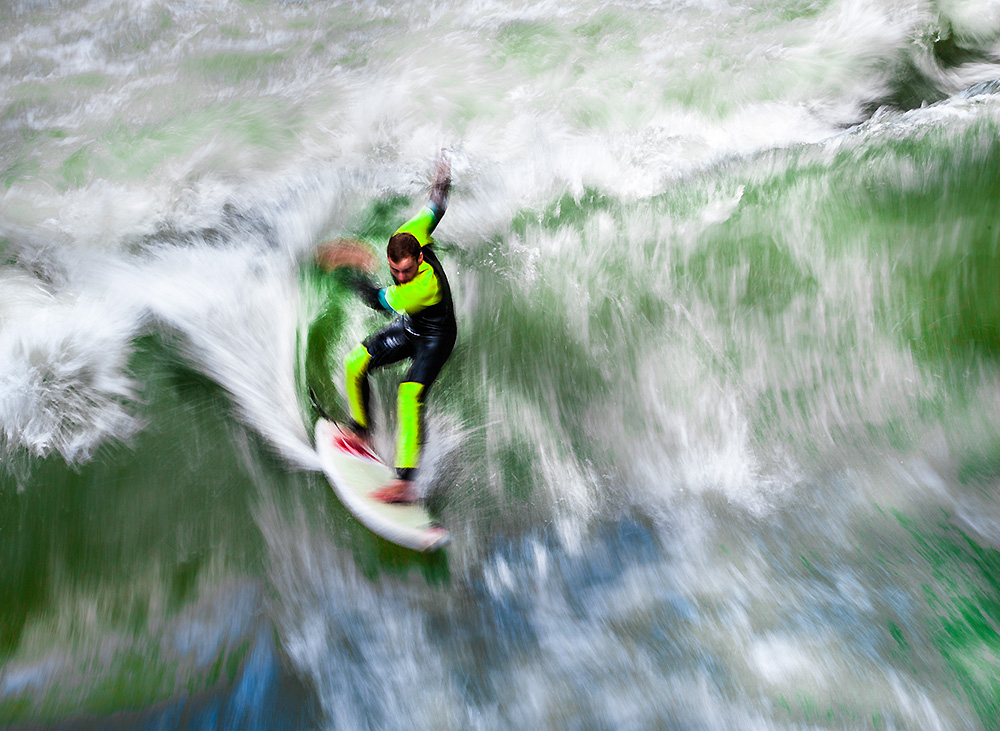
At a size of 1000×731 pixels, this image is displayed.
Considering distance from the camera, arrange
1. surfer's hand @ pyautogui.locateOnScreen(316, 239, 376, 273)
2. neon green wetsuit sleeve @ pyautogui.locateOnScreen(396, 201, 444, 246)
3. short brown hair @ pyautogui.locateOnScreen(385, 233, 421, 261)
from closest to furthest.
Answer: short brown hair @ pyautogui.locateOnScreen(385, 233, 421, 261) < neon green wetsuit sleeve @ pyautogui.locateOnScreen(396, 201, 444, 246) < surfer's hand @ pyautogui.locateOnScreen(316, 239, 376, 273)

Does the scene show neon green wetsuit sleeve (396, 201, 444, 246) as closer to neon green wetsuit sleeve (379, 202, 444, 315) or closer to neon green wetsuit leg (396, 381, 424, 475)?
neon green wetsuit sleeve (379, 202, 444, 315)

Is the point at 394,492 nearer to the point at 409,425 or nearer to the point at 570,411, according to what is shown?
the point at 409,425

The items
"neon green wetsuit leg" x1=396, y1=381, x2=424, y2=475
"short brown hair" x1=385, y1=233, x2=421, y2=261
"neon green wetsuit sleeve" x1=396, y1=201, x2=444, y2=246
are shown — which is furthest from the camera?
"neon green wetsuit leg" x1=396, y1=381, x2=424, y2=475

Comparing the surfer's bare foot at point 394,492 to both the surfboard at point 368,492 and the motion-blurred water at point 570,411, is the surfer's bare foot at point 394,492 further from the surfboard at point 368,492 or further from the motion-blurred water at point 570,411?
the motion-blurred water at point 570,411

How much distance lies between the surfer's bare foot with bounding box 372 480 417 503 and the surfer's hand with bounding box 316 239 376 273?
82cm

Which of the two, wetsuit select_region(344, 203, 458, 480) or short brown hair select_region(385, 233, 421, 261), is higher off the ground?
short brown hair select_region(385, 233, 421, 261)

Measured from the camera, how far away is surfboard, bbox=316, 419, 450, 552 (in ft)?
7.34

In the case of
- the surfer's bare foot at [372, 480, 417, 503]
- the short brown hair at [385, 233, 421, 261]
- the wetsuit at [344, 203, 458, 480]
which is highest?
the short brown hair at [385, 233, 421, 261]

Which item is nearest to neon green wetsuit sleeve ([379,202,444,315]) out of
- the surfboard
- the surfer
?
the surfer

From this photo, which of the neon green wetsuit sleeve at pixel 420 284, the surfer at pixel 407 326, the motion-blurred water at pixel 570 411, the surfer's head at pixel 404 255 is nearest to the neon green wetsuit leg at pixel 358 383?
the surfer at pixel 407 326

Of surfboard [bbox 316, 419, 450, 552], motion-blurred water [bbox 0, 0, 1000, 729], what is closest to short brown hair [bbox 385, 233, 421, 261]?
motion-blurred water [bbox 0, 0, 1000, 729]

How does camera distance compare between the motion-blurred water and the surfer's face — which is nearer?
the surfer's face

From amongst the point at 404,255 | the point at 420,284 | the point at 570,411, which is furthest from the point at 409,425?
the point at 570,411

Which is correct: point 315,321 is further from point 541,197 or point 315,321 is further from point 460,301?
point 541,197
